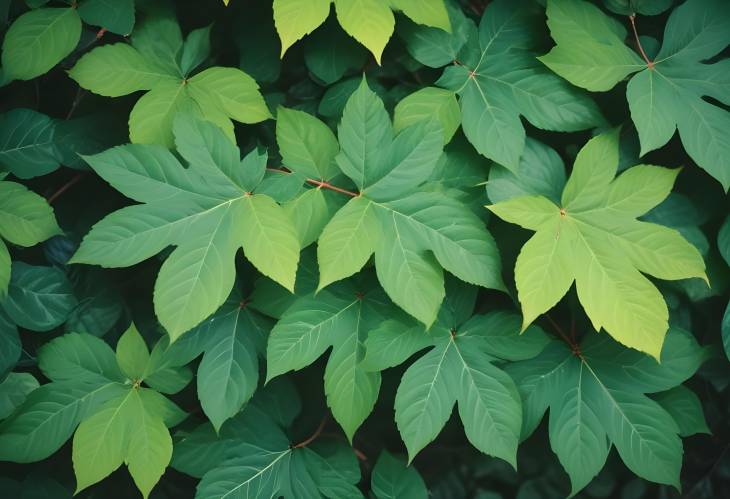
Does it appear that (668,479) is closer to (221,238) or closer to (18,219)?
(221,238)

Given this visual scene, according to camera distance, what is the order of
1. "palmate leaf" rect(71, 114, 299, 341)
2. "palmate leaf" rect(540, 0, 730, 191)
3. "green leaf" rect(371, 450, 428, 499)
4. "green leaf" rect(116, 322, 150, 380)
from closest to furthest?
1. "palmate leaf" rect(71, 114, 299, 341)
2. "palmate leaf" rect(540, 0, 730, 191)
3. "green leaf" rect(116, 322, 150, 380)
4. "green leaf" rect(371, 450, 428, 499)

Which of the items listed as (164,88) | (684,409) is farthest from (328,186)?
(684,409)

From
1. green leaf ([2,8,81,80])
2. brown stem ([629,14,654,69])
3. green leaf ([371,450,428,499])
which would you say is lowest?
green leaf ([371,450,428,499])

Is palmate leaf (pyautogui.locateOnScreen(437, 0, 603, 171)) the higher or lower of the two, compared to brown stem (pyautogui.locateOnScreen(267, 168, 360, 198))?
higher

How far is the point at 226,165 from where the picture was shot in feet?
3.84

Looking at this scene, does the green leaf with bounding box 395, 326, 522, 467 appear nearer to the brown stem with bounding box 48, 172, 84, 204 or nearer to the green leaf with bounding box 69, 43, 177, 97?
the green leaf with bounding box 69, 43, 177, 97

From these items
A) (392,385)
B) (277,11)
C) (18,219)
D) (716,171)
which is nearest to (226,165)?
(277,11)

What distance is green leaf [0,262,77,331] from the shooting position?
1.34 meters

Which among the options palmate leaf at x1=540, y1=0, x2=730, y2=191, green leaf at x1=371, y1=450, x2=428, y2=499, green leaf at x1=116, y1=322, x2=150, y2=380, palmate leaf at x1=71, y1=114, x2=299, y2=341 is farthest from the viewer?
green leaf at x1=371, y1=450, x2=428, y2=499

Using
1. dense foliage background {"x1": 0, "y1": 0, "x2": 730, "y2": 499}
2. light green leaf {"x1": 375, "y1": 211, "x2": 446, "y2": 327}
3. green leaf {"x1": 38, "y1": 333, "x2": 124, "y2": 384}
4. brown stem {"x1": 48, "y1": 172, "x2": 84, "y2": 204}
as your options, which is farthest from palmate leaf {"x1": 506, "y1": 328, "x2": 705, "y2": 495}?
brown stem {"x1": 48, "y1": 172, "x2": 84, "y2": 204}

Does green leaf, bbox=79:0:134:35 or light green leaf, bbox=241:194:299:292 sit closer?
light green leaf, bbox=241:194:299:292

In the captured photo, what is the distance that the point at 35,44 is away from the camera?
4.16 ft

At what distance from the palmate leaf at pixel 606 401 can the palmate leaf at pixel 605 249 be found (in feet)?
0.71

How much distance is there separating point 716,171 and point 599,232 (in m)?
0.25
